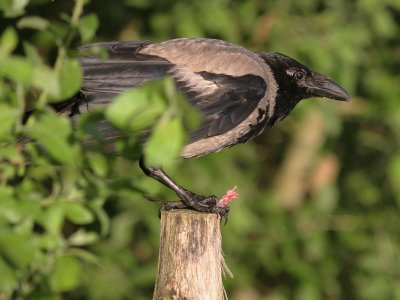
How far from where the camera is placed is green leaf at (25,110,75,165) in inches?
108

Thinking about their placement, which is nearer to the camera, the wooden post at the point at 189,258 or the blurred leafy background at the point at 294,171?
the wooden post at the point at 189,258

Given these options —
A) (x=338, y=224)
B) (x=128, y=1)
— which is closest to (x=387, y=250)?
(x=338, y=224)

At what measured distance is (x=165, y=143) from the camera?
222cm

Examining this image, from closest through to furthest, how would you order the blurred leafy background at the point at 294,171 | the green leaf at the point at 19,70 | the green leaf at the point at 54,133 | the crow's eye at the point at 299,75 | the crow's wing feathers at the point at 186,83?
the green leaf at the point at 19,70
the green leaf at the point at 54,133
the crow's wing feathers at the point at 186,83
the crow's eye at the point at 299,75
the blurred leafy background at the point at 294,171

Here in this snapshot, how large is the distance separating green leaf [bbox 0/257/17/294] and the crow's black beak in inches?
102

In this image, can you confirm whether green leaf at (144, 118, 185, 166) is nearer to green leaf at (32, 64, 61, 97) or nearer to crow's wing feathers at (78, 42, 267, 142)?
green leaf at (32, 64, 61, 97)

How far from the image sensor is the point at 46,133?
2.75 meters

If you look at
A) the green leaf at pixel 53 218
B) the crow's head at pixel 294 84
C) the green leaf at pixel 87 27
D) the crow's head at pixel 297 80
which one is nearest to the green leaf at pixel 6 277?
the green leaf at pixel 53 218

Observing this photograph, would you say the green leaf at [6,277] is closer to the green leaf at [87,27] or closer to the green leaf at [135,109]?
the green leaf at [87,27]

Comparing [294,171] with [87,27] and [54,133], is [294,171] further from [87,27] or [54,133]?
[54,133]

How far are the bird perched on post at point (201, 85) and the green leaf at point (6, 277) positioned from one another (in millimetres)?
1272

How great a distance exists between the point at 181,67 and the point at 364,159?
4.38 meters

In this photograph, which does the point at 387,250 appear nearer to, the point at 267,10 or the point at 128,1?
the point at 267,10

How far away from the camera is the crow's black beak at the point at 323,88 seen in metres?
5.13
